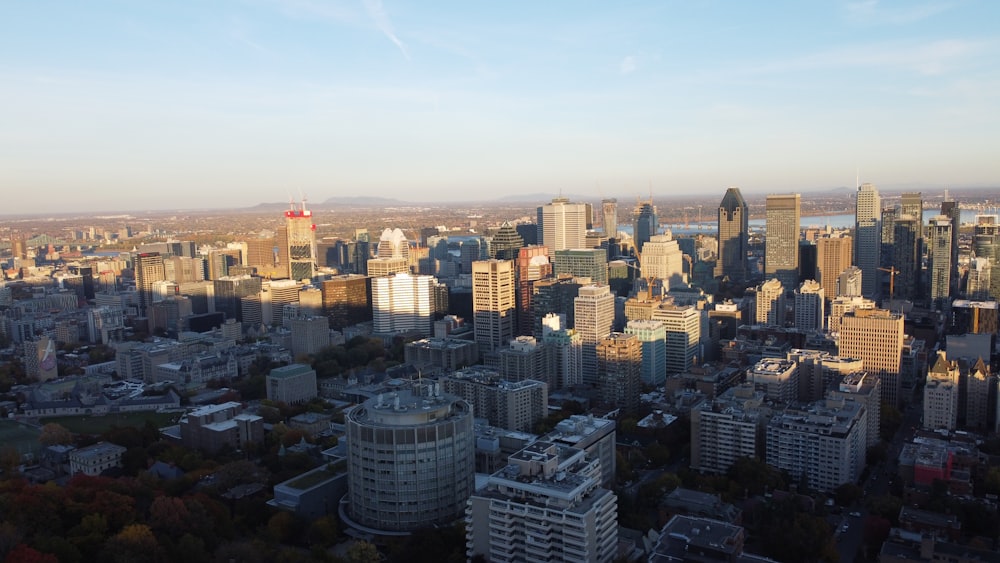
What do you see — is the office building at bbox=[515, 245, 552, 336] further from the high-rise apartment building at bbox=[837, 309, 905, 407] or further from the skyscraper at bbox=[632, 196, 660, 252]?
the skyscraper at bbox=[632, 196, 660, 252]

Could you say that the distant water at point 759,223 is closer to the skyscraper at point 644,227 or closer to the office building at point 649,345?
the skyscraper at point 644,227

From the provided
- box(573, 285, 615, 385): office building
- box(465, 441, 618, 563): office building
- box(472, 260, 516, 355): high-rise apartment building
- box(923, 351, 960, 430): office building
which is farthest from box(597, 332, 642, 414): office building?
box(465, 441, 618, 563): office building

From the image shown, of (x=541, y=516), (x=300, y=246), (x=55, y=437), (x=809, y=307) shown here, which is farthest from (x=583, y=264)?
(x=541, y=516)

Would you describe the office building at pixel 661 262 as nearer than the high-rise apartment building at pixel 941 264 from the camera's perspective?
No

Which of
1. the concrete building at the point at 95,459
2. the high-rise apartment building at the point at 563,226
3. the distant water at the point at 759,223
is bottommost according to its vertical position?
the concrete building at the point at 95,459

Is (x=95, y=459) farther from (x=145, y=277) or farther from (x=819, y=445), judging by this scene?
(x=145, y=277)

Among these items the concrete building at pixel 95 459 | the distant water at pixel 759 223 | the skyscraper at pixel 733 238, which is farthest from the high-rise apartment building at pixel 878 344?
the distant water at pixel 759 223
